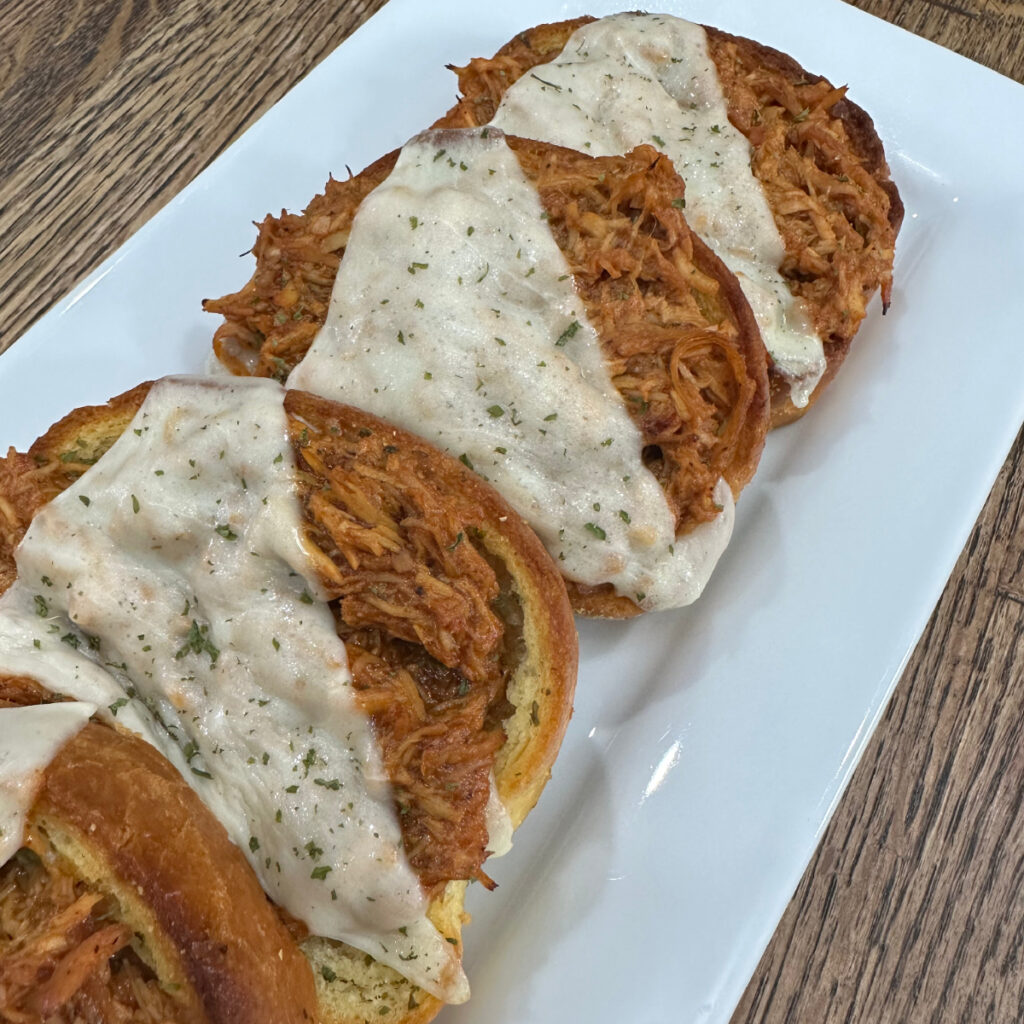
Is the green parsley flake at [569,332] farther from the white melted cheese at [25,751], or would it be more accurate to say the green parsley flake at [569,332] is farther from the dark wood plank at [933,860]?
the white melted cheese at [25,751]

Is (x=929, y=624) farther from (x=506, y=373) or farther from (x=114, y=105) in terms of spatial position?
(x=114, y=105)

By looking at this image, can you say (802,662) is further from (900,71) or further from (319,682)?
(900,71)

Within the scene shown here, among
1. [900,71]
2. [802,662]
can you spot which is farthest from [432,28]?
A: [802,662]

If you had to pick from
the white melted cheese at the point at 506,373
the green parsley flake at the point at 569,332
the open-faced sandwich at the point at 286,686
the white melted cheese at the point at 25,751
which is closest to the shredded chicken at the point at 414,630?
the open-faced sandwich at the point at 286,686

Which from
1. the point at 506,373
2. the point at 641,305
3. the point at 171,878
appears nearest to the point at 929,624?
the point at 641,305

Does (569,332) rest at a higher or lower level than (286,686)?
higher

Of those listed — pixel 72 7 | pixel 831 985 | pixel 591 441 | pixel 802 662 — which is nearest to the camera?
pixel 591 441
